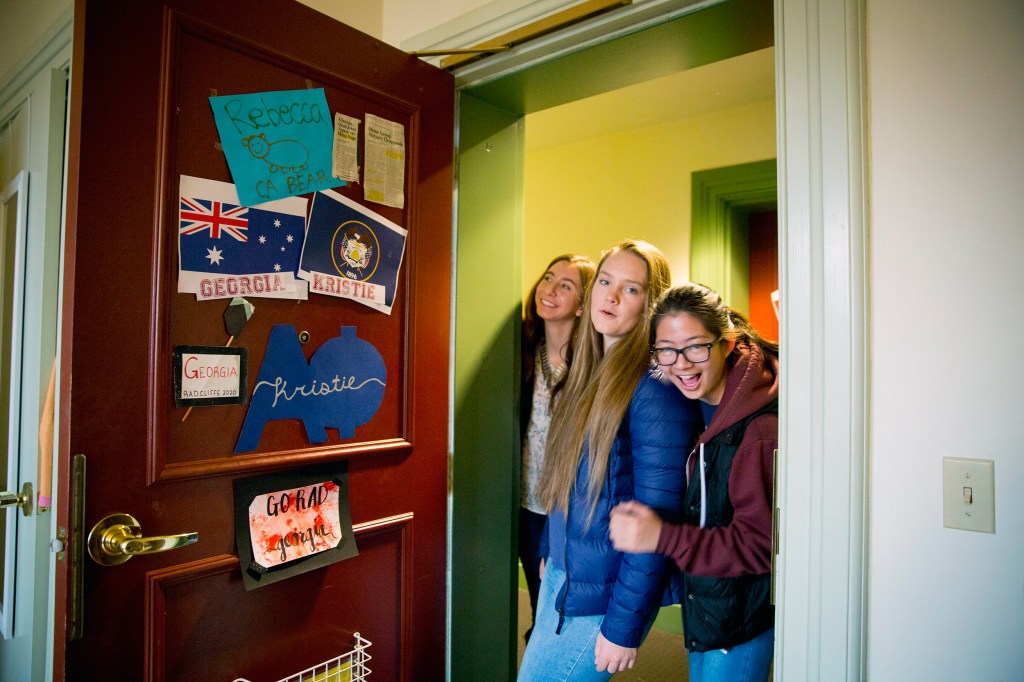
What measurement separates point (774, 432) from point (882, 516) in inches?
13.2

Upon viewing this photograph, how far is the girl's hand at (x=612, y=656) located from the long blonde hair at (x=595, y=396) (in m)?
0.30

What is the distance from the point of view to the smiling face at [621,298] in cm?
162

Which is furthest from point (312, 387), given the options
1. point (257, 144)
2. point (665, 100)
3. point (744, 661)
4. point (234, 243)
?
point (665, 100)

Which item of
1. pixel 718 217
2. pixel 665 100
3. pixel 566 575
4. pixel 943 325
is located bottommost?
pixel 566 575

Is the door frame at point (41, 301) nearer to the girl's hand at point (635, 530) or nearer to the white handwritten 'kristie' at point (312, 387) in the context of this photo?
the white handwritten 'kristie' at point (312, 387)

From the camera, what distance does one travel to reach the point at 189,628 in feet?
3.48

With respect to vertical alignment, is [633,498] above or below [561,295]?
below

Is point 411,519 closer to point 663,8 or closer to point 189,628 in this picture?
point 189,628

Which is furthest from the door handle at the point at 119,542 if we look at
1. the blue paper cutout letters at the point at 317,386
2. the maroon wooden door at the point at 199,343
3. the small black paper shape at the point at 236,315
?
the small black paper shape at the point at 236,315

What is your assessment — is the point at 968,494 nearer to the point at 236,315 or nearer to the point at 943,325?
the point at 943,325

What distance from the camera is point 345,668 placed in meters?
1.29

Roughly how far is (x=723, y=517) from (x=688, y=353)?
0.38 metres

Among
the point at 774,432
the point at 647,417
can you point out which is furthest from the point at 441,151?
the point at 774,432

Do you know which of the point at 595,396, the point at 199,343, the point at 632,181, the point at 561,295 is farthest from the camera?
the point at 632,181
